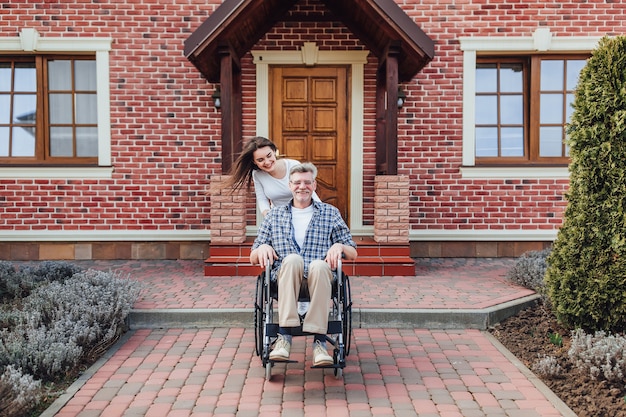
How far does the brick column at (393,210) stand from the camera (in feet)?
23.3

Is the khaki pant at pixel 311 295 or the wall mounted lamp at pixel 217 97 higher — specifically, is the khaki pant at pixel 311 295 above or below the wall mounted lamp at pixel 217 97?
below

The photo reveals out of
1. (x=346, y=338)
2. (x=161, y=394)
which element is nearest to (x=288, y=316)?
(x=346, y=338)

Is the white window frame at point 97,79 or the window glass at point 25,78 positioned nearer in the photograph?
the white window frame at point 97,79

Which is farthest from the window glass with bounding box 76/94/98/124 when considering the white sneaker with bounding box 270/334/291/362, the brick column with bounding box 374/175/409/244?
the white sneaker with bounding box 270/334/291/362

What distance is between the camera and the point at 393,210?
281 inches

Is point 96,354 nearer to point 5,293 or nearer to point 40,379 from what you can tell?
point 40,379

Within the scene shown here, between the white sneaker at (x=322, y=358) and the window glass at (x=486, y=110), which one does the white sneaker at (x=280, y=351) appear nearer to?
the white sneaker at (x=322, y=358)

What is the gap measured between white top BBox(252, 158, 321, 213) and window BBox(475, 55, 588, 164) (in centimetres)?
453

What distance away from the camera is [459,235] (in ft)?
27.5

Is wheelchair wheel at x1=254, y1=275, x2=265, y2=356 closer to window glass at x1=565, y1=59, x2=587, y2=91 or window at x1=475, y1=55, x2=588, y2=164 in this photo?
window at x1=475, y1=55, x2=588, y2=164

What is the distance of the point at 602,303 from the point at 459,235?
390 cm

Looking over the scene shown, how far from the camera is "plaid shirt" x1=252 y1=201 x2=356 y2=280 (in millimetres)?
4164

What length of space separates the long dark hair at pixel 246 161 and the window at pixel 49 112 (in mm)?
4306

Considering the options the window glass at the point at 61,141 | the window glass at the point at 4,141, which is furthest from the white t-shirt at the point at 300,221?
the window glass at the point at 4,141
